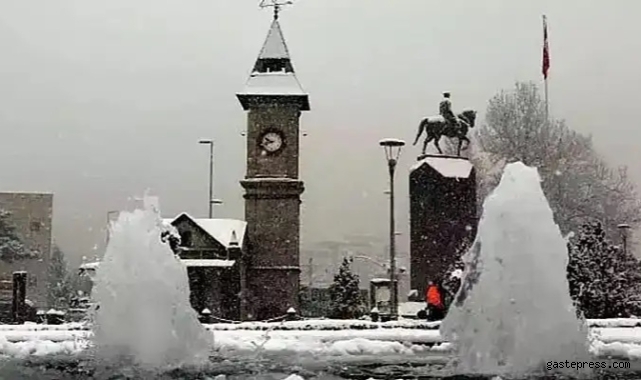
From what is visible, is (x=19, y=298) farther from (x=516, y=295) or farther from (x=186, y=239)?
(x=516, y=295)

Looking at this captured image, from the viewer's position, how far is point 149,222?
11.9m

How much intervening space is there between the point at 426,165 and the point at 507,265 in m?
25.5

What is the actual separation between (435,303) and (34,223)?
6277 cm

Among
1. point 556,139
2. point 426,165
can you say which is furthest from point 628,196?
Result: point 426,165

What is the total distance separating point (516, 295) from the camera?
9.88 meters

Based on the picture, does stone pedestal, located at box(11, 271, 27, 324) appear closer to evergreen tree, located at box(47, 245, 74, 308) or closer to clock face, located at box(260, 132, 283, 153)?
evergreen tree, located at box(47, 245, 74, 308)

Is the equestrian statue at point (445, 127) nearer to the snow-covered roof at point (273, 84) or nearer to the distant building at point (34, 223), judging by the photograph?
the snow-covered roof at point (273, 84)

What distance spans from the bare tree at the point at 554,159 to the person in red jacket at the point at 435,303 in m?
27.7

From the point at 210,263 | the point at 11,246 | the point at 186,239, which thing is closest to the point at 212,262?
the point at 210,263

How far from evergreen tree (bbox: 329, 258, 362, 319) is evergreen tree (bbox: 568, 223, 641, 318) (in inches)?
385

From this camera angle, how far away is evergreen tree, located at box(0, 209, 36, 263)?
2817 inches

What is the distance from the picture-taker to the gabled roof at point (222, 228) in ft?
173

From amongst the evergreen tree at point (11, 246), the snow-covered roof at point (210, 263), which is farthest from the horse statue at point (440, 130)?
the evergreen tree at point (11, 246)

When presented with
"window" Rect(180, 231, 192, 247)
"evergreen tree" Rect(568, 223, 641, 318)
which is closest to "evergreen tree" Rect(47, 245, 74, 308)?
"window" Rect(180, 231, 192, 247)
